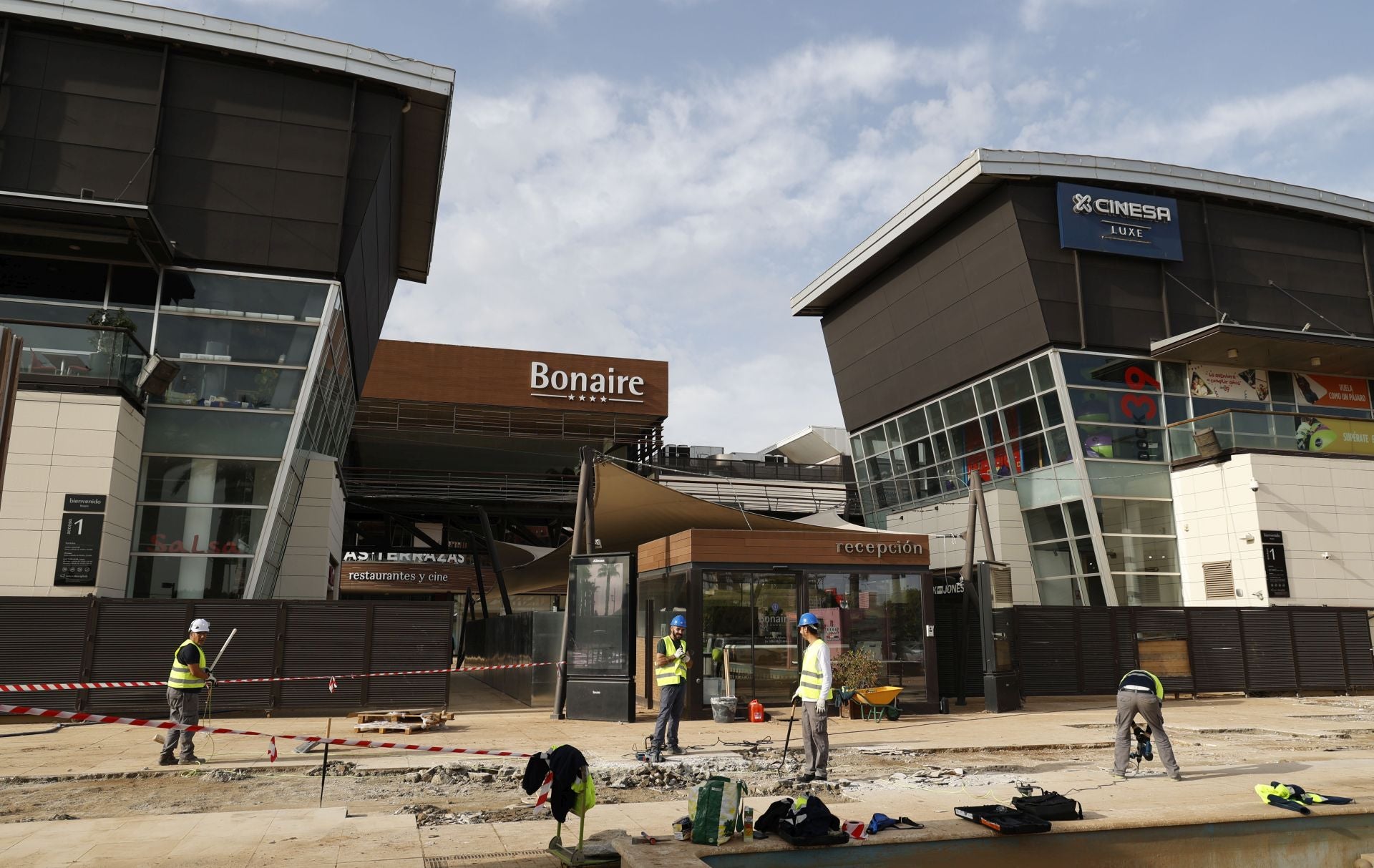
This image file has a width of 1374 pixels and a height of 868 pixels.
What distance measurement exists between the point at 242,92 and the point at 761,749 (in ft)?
53.5

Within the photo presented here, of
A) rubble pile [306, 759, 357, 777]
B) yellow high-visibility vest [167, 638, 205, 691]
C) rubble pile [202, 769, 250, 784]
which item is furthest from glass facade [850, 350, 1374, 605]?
rubble pile [202, 769, 250, 784]

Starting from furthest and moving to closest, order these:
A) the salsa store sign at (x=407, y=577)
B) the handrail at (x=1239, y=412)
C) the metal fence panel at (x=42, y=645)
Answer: the salsa store sign at (x=407, y=577) → the handrail at (x=1239, y=412) → the metal fence panel at (x=42, y=645)

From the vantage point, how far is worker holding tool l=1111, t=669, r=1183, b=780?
933cm

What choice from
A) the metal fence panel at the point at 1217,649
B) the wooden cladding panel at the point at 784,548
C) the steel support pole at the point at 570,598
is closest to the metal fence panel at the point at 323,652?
the steel support pole at the point at 570,598

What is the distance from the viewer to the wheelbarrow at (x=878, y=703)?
15891mm

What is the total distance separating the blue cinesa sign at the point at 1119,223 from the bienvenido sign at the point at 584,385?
18.9 m

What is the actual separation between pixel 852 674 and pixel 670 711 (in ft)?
19.8

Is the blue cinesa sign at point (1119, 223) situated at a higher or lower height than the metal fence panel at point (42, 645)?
higher

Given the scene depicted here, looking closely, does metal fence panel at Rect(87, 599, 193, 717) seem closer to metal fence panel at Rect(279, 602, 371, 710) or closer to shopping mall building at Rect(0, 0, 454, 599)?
shopping mall building at Rect(0, 0, 454, 599)

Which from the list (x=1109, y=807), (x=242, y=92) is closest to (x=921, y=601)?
(x=1109, y=807)

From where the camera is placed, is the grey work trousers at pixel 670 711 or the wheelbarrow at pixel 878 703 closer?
the grey work trousers at pixel 670 711

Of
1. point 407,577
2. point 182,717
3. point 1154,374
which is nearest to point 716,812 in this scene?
point 182,717

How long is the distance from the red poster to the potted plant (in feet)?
63.1

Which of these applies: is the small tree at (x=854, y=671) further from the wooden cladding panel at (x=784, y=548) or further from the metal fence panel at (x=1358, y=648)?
the metal fence panel at (x=1358, y=648)
